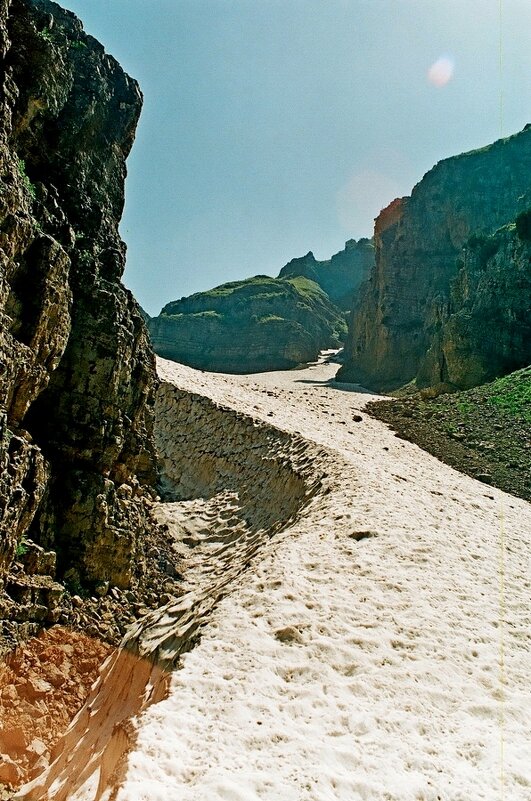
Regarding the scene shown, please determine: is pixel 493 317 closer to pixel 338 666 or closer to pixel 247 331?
pixel 338 666

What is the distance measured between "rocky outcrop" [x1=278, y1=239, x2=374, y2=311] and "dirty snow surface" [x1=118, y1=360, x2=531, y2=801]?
463 ft

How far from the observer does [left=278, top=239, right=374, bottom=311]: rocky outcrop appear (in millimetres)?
149625

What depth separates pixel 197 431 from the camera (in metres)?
23.3

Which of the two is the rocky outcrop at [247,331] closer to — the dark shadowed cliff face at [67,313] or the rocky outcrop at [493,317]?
the rocky outcrop at [493,317]

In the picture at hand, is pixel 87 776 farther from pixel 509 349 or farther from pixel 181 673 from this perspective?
pixel 509 349

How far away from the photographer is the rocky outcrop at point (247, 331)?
95688 mm

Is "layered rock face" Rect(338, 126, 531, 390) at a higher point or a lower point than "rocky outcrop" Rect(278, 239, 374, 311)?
lower

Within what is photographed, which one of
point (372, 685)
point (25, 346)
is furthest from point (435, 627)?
point (25, 346)

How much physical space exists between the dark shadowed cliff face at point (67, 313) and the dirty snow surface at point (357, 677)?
3964mm

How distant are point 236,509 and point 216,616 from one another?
8.29 m

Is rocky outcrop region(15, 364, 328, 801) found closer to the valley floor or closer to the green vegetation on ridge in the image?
the valley floor

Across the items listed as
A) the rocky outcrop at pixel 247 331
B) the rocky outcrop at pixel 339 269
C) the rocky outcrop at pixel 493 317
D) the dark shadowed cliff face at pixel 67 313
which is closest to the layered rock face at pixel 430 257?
the rocky outcrop at pixel 493 317

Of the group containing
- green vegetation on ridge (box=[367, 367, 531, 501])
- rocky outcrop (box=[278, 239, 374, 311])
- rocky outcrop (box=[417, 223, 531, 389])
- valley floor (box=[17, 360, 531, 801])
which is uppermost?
rocky outcrop (box=[278, 239, 374, 311])

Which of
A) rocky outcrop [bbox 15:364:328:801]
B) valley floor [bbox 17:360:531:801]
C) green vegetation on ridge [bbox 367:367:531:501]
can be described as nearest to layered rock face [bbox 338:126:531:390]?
green vegetation on ridge [bbox 367:367:531:501]
